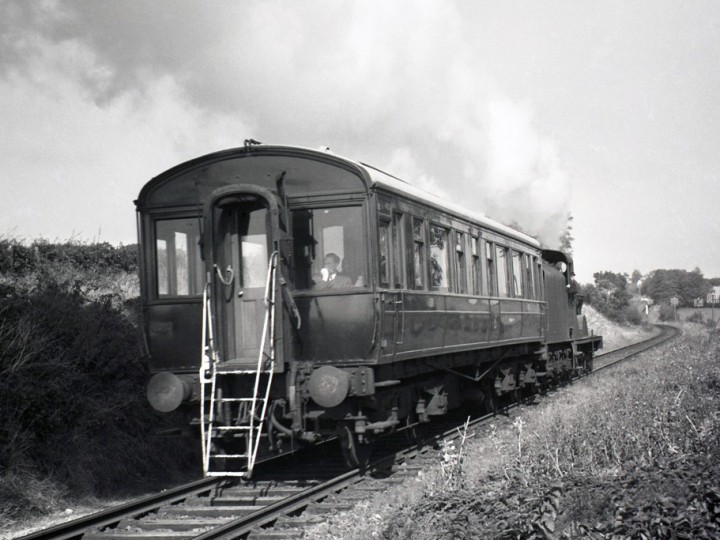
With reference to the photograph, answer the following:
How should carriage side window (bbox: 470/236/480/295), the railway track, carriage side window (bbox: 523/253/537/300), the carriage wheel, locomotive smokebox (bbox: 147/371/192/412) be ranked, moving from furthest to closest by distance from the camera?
1. carriage side window (bbox: 523/253/537/300)
2. carriage side window (bbox: 470/236/480/295)
3. the carriage wheel
4. locomotive smokebox (bbox: 147/371/192/412)
5. the railway track

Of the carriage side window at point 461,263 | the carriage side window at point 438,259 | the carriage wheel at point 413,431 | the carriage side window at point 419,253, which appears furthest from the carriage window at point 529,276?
the carriage side window at point 419,253

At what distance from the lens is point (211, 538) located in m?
6.59

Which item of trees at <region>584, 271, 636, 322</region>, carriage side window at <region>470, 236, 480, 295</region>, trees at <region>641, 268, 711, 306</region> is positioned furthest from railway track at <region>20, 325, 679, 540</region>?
trees at <region>641, 268, 711, 306</region>

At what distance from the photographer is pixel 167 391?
8.52 meters

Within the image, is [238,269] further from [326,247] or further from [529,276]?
[529,276]

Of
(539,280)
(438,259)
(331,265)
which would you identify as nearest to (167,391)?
(331,265)

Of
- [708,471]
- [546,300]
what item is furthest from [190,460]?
[546,300]

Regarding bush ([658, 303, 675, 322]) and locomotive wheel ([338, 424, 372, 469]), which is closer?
locomotive wheel ([338, 424, 372, 469])

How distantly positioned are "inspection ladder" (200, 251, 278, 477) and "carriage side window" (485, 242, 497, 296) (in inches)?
215

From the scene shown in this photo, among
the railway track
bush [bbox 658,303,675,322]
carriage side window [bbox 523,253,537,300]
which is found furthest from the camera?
bush [bbox 658,303,675,322]

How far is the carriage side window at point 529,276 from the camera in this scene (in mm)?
15781

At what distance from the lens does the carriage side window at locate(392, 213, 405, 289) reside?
9.09 metres


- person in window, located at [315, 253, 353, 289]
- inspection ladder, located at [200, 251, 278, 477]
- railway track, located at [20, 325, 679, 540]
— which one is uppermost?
person in window, located at [315, 253, 353, 289]

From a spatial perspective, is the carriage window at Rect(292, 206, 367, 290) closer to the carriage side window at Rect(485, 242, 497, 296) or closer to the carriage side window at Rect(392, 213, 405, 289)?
the carriage side window at Rect(392, 213, 405, 289)
